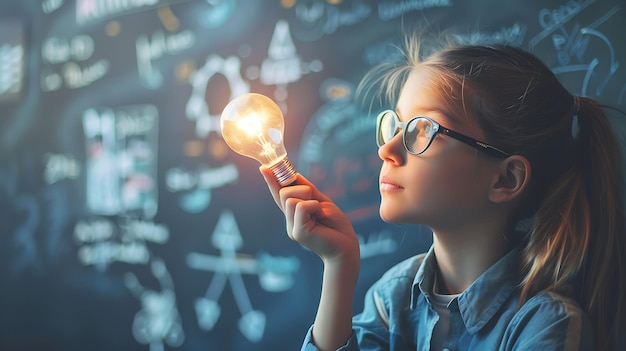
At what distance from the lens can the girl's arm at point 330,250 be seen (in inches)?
34.6

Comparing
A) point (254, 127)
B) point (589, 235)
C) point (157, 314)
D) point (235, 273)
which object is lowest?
point (157, 314)

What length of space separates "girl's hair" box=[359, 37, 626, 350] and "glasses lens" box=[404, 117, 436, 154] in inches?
1.6

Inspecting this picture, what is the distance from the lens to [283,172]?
0.87 metres

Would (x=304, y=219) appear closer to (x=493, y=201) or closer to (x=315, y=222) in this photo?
(x=315, y=222)

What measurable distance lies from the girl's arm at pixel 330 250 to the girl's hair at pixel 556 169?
0.23 m

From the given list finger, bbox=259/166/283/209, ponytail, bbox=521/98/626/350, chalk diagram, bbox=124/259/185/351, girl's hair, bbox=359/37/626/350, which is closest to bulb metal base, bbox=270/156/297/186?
finger, bbox=259/166/283/209

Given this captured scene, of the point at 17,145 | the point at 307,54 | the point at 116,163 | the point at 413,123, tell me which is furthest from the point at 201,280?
the point at 413,123

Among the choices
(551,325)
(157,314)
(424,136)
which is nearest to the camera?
(551,325)

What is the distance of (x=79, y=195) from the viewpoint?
2037 millimetres

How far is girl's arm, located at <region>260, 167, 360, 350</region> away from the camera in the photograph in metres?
0.88

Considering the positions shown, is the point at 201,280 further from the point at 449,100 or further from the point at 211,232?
the point at 449,100

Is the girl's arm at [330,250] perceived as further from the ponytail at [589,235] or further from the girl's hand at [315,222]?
the ponytail at [589,235]

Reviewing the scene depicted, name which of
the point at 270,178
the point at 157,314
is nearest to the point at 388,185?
the point at 270,178

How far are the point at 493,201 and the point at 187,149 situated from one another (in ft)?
3.60
